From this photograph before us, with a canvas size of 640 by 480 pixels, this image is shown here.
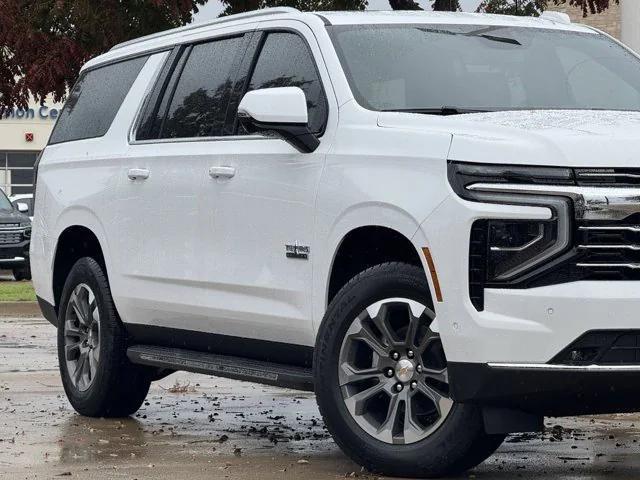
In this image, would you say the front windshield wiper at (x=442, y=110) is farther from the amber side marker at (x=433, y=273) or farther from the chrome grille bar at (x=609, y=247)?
the chrome grille bar at (x=609, y=247)

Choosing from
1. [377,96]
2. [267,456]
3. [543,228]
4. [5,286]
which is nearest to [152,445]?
[267,456]

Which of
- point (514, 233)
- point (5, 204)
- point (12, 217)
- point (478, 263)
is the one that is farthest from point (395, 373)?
point (5, 204)

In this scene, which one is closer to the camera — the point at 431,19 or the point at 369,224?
the point at 369,224

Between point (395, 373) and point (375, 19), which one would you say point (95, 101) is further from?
point (395, 373)

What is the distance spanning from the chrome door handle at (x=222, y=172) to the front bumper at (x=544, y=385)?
1.93 metres

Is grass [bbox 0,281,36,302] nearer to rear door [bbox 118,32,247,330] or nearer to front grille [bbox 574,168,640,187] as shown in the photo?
rear door [bbox 118,32,247,330]

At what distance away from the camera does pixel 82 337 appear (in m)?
9.60

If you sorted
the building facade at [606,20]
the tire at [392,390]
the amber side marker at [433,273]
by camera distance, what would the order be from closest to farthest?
the amber side marker at [433,273]
the tire at [392,390]
the building facade at [606,20]

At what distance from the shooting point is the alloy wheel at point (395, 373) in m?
6.72

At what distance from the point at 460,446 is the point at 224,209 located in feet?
6.50

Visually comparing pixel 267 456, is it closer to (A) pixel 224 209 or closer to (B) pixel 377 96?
(A) pixel 224 209

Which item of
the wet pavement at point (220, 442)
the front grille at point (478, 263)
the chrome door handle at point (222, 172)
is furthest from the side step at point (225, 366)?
the front grille at point (478, 263)

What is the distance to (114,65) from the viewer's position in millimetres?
10000

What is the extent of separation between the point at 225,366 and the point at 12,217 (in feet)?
72.6
